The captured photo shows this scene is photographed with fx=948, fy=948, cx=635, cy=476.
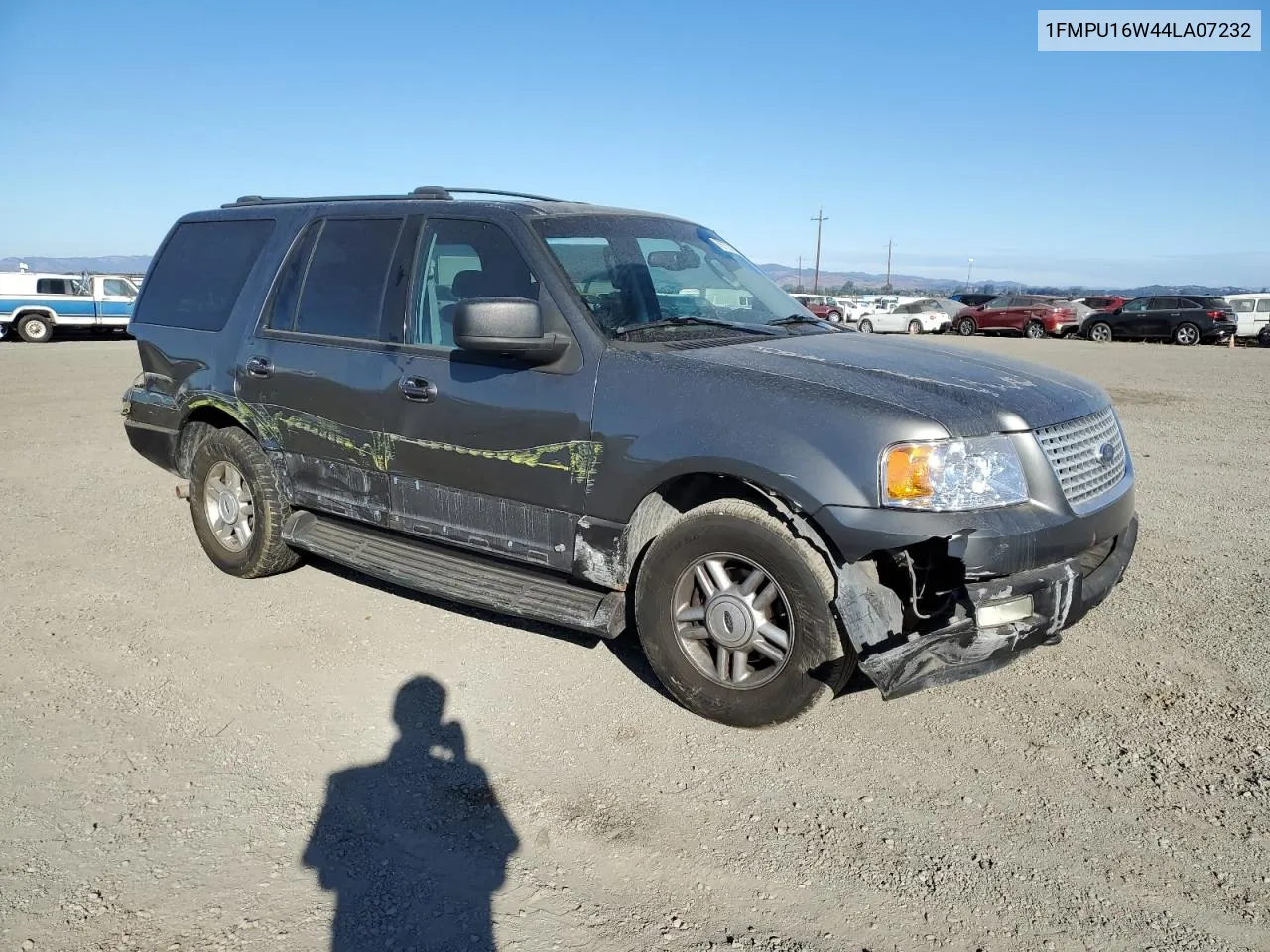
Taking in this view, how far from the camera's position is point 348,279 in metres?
4.79

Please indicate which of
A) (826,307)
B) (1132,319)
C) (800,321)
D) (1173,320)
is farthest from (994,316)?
(800,321)

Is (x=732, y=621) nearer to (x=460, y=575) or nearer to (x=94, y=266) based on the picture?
(x=460, y=575)

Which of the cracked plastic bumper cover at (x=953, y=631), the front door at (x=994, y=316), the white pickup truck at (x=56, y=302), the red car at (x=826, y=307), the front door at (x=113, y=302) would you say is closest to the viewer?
the cracked plastic bumper cover at (x=953, y=631)

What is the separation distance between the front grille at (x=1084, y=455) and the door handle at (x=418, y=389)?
99.8 inches

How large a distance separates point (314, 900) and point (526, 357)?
2164 millimetres

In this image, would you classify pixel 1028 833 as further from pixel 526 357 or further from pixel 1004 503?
pixel 526 357

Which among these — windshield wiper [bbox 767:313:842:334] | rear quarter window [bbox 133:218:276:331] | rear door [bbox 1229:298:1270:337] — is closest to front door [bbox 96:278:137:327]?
rear quarter window [bbox 133:218:276:331]

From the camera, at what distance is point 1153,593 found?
504 centimetres

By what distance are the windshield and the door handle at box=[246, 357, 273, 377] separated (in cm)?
176

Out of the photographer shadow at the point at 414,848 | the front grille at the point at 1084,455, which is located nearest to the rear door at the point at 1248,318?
the front grille at the point at 1084,455

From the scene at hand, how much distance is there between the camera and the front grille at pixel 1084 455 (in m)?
3.47

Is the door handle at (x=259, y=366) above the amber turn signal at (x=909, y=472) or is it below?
above

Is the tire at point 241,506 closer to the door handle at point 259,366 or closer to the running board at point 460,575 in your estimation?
the running board at point 460,575

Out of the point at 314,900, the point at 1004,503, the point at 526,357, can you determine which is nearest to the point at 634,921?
the point at 314,900
